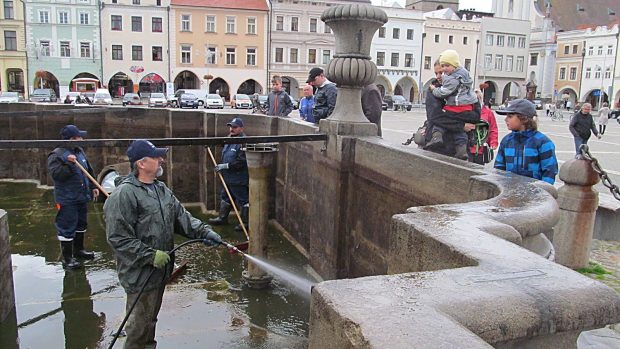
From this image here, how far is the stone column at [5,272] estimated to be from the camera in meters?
5.45

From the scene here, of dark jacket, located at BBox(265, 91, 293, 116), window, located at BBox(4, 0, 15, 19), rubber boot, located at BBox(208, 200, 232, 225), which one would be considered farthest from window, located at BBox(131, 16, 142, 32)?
rubber boot, located at BBox(208, 200, 232, 225)

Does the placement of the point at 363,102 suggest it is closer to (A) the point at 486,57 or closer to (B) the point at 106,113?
(B) the point at 106,113

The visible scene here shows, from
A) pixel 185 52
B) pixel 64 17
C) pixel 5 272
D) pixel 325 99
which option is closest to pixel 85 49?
pixel 64 17

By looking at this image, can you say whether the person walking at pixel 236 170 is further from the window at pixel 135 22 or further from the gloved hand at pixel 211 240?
the window at pixel 135 22

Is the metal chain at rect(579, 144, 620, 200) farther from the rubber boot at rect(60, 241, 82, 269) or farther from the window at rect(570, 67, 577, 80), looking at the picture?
the window at rect(570, 67, 577, 80)

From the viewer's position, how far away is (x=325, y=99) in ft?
29.6

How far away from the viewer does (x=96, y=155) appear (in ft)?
47.8

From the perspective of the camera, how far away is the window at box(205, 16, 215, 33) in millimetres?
56438

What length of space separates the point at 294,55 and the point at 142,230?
56595mm

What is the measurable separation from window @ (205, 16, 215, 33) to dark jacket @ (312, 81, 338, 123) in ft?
165

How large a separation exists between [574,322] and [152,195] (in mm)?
3388

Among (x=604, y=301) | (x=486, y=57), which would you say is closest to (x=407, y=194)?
(x=604, y=301)

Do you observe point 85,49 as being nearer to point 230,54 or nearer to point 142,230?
point 230,54

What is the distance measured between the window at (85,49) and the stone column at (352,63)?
52848 mm
